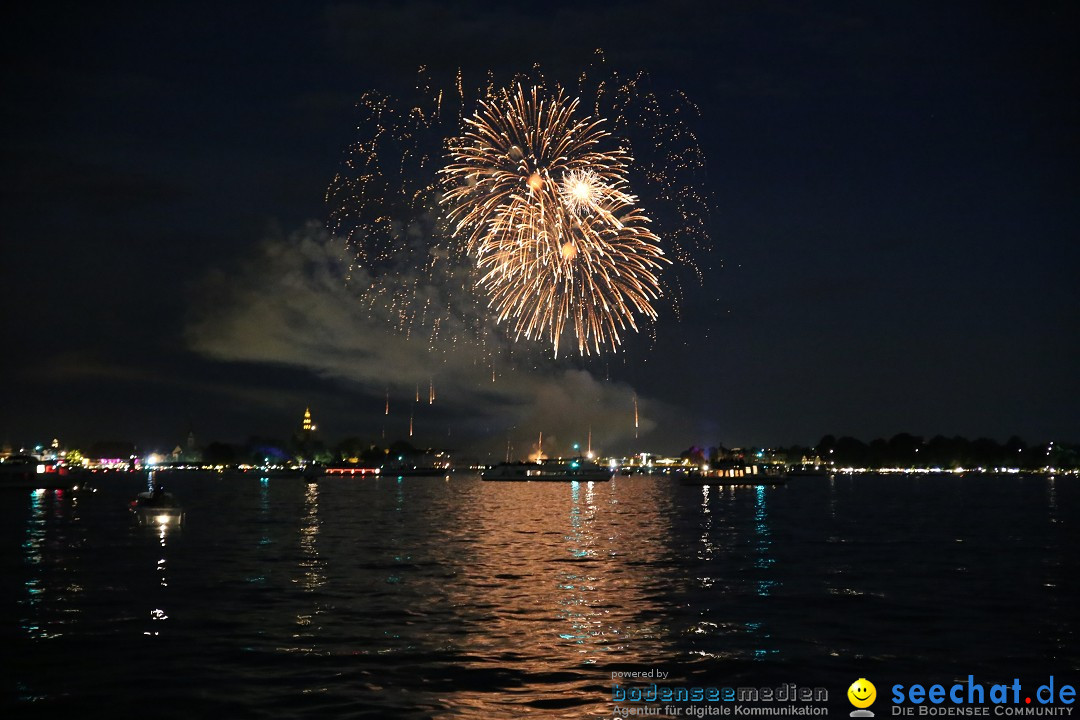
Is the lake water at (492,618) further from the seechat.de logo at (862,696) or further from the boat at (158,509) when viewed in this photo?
the boat at (158,509)

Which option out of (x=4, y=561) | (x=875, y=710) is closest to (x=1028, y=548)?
(x=875, y=710)

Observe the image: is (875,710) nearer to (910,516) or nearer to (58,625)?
(58,625)

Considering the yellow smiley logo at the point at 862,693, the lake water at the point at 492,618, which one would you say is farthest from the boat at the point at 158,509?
the yellow smiley logo at the point at 862,693

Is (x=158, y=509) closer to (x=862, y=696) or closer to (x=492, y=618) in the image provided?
(x=492, y=618)

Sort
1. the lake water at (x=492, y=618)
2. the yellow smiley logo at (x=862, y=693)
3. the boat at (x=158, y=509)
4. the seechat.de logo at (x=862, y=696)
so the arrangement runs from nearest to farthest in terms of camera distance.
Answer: the seechat.de logo at (x=862, y=696) < the yellow smiley logo at (x=862, y=693) < the lake water at (x=492, y=618) < the boat at (x=158, y=509)

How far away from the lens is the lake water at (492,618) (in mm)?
20969

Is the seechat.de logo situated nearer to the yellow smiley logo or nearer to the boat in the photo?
the yellow smiley logo

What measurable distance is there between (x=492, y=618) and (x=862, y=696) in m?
12.2

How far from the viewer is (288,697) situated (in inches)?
789

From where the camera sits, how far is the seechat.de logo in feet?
64.1

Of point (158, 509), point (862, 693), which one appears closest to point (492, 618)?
point (862, 693)

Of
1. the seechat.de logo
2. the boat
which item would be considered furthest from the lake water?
the boat

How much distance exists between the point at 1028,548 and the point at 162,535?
5228 centimetres

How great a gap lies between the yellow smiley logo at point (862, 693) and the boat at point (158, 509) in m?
63.6
